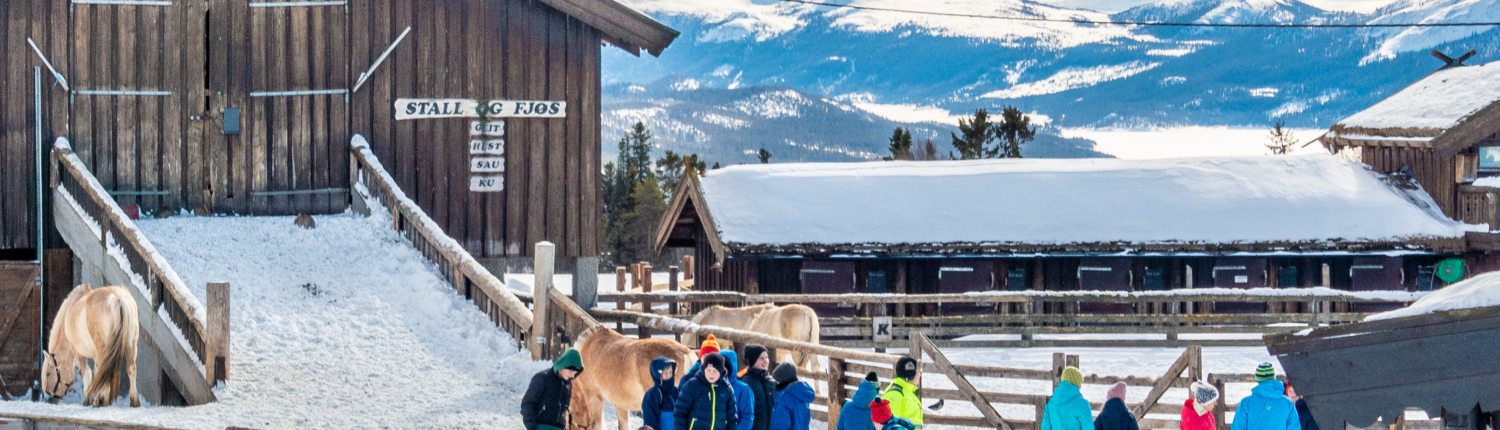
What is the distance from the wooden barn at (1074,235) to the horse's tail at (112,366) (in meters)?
14.0

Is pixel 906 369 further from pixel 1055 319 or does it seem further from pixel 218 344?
pixel 1055 319

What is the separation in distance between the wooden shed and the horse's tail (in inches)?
263

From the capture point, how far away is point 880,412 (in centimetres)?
1045

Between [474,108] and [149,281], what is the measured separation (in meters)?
6.20

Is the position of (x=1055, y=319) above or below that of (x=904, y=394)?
below

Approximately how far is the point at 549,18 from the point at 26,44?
6.83 meters

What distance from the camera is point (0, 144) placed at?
20078 millimetres

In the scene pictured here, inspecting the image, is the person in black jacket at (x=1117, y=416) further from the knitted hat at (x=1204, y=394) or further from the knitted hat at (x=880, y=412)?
the knitted hat at (x=880, y=412)

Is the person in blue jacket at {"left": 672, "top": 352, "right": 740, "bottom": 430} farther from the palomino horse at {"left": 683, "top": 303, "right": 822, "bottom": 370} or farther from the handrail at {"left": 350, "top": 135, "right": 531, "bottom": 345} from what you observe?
the palomino horse at {"left": 683, "top": 303, "right": 822, "bottom": 370}

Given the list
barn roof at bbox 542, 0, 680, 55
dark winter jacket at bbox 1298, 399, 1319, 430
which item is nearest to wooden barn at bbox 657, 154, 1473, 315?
barn roof at bbox 542, 0, 680, 55

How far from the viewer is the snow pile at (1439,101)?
3108cm

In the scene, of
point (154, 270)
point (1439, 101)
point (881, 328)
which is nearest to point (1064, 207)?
point (881, 328)

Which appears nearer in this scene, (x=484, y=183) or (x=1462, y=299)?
(x=1462, y=299)

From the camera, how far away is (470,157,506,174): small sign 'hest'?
829 inches
